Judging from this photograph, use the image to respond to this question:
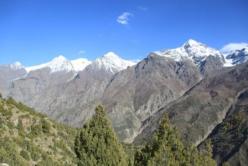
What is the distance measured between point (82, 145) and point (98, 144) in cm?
141

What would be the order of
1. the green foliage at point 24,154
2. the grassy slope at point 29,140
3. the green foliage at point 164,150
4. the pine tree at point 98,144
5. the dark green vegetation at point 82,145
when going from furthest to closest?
the green foliage at point 24,154
the grassy slope at point 29,140
the green foliage at point 164,150
the dark green vegetation at point 82,145
the pine tree at point 98,144

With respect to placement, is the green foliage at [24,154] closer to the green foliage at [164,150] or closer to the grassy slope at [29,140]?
the grassy slope at [29,140]

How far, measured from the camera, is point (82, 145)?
30.7 metres

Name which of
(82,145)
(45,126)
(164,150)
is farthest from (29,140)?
(164,150)


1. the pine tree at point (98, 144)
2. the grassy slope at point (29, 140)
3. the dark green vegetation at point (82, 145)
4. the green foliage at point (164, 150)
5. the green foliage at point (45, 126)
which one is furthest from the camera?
the green foliage at point (45, 126)

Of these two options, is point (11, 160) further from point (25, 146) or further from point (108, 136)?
point (108, 136)

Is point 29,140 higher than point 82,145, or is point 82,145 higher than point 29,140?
point 82,145

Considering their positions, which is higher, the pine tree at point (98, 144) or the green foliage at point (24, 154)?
the pine tree at point (98, 144)

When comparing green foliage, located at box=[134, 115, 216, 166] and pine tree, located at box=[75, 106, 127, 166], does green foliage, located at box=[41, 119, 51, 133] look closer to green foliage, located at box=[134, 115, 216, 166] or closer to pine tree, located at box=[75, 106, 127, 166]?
green foliage, located at box=[134, 115, 216, 166]

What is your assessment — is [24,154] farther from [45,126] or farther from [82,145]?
[82,145]

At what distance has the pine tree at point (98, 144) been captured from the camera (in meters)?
30.3

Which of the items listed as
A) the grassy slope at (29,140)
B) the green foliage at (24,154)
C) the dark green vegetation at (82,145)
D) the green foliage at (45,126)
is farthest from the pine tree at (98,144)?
the green foliage at (45,126)

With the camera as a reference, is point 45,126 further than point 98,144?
Yes

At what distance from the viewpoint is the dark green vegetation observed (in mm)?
30531
